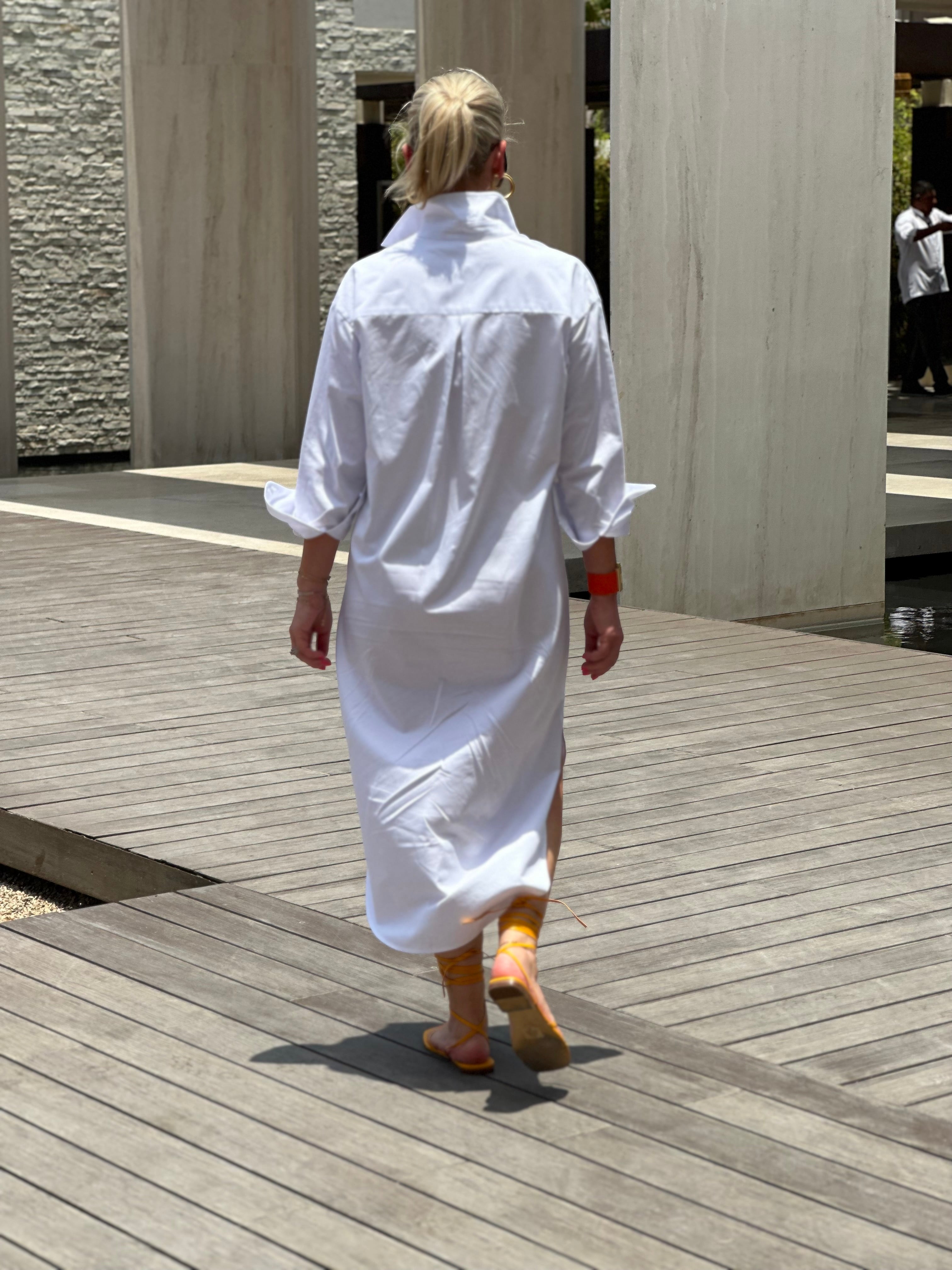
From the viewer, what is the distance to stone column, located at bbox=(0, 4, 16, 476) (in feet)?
41.1

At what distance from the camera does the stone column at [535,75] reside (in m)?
14.4

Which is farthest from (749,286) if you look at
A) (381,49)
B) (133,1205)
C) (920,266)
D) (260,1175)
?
(381,49)

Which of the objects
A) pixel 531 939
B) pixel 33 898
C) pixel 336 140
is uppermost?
pixel 336 140

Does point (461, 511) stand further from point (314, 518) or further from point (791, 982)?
point (791, 982)

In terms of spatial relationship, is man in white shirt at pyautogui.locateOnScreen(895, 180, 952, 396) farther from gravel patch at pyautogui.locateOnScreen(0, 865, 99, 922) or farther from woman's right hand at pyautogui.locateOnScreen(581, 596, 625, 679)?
woman's right hand at pyautogui.locateOnScreen(581, 596, 625, 679)

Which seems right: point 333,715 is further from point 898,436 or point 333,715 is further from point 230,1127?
point 898,436

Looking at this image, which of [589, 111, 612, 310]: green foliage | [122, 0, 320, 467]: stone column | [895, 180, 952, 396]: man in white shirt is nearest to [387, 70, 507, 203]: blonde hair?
[122, 0, 320, 467]: stone column

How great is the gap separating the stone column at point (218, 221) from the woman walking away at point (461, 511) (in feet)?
35.1

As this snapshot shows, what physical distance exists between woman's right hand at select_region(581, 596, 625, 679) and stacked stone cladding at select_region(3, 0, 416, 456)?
44.9 ft

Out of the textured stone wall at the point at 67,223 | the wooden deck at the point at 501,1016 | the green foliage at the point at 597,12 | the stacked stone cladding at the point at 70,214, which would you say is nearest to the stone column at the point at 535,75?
the textured stone wall at the point at 67,223

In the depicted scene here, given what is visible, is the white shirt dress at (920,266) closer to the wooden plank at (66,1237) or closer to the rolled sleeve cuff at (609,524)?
the rolled sleeve cuff at (609,524)

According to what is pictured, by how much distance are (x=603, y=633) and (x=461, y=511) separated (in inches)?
12.3

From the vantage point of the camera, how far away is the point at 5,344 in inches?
500

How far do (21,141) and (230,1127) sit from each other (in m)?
15.0
